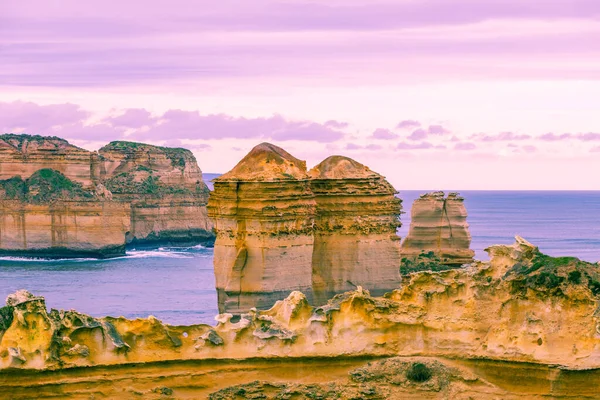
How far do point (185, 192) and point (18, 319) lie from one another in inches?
3843

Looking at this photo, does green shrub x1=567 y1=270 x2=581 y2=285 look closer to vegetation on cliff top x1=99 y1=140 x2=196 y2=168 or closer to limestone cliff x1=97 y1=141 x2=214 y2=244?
limestone cliff x1=97 y1=141 x2=214 y2=244

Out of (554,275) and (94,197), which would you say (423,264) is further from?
(94,197)

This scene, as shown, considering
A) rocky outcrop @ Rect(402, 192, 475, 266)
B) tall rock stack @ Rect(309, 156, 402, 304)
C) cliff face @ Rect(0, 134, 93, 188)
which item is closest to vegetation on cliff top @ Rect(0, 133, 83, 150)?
cliff face @ Rect(0, 134, 93, 188)

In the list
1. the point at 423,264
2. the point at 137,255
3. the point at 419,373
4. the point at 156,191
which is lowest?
the point at 419,373

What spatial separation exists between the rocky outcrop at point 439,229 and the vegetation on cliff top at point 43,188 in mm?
44411

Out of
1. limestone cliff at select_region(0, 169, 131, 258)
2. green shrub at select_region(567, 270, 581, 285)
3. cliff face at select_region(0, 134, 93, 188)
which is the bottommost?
green shrub at select_region(567, 270, 581, 285)

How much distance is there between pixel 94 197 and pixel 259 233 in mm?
71856

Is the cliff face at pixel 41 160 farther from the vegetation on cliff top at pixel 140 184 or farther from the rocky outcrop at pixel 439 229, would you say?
the rocky outcrop at pixel 439 229

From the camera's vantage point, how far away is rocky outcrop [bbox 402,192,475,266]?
6625cm

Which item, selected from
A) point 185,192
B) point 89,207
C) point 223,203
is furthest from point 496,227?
point 223,203

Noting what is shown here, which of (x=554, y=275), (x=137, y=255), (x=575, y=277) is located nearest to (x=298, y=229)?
(x=554, y=275)

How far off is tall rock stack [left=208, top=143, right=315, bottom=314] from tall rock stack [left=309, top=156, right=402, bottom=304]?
1.66 m

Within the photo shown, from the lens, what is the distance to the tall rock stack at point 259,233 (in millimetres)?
36219

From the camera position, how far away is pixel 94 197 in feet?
350
